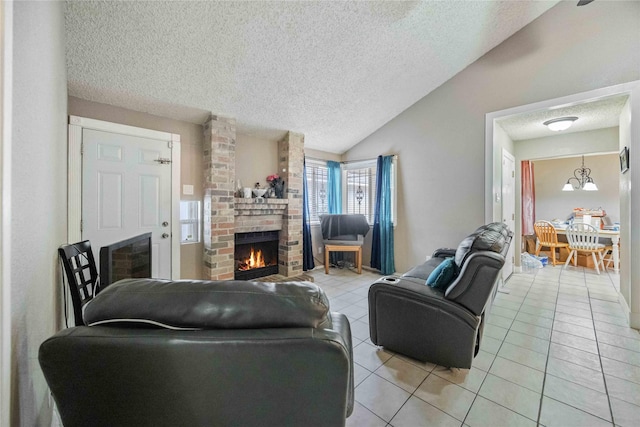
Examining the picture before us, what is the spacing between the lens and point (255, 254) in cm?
389

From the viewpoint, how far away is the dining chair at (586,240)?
14.0 ft

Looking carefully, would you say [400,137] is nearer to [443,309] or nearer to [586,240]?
[443,309]

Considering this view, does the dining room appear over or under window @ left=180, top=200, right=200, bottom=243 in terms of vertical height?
over

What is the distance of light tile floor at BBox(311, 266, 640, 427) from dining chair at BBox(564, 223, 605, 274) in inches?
75.9

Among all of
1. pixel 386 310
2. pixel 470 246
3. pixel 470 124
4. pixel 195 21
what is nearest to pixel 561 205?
pixel 470 124

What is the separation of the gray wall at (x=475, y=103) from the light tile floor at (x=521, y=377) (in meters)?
1.45

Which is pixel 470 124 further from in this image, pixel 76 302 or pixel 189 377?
pixel 76 302

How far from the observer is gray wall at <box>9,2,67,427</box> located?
0.80 m

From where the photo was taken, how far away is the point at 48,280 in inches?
52.3

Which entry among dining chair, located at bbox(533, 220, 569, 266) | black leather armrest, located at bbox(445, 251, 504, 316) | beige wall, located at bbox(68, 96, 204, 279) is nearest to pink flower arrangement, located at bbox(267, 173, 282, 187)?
beige wall, located at bbox(68, 96, 204, 279)

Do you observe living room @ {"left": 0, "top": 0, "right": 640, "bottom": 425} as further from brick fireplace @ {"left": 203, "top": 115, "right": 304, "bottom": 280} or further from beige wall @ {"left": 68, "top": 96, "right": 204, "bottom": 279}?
brick fireplace @ {"left": 203, "top": 115, "right": 304, "bottom": 280}

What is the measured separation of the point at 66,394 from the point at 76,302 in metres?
1.08

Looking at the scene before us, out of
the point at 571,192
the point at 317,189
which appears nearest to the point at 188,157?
the point at 317,189

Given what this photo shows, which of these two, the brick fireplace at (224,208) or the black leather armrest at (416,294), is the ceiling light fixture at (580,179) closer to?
the black leather armrest at (416,294)
